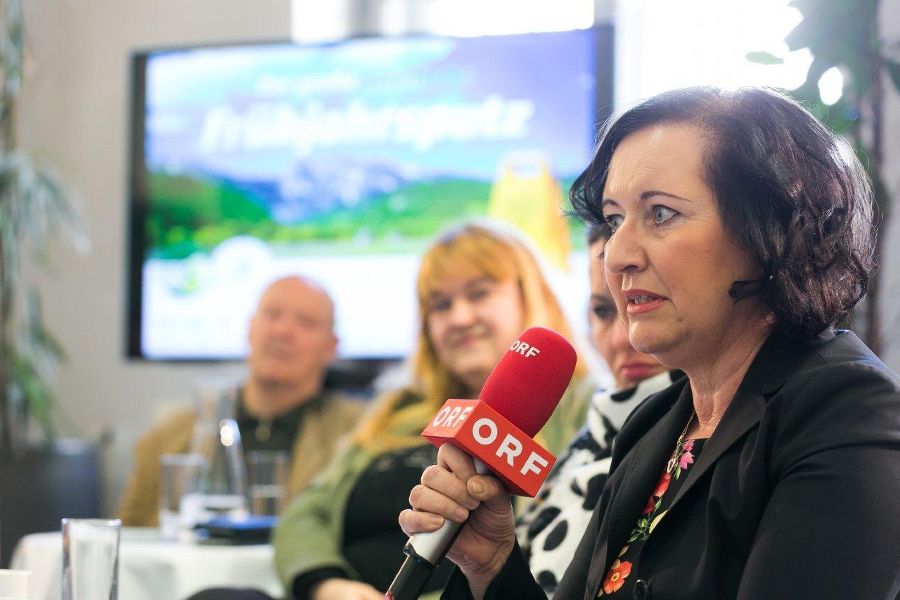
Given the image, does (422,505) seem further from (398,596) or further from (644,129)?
(644,129)

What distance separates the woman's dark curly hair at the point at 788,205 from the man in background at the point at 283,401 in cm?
281

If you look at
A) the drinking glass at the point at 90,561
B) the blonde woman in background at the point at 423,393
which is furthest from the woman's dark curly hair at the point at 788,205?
the blonde woman in background at the point at 423,393

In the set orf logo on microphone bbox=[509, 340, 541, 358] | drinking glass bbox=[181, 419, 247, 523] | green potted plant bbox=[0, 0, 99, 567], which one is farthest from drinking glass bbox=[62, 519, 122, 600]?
green potted plant bbox=[0, 0, 99, 567]

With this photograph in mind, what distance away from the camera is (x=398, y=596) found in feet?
3.96

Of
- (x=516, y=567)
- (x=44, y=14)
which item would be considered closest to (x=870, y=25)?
(x=516, y=567)

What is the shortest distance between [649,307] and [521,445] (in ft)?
0.71

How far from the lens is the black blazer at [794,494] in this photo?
107 centimetres

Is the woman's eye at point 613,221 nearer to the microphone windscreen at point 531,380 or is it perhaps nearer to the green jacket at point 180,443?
the microphone windscreen at point 531,380

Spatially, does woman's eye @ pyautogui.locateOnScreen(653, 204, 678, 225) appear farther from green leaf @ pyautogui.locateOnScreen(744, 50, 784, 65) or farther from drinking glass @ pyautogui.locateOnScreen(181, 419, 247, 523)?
drinking glass @ pyautogui.locateOnScreen(181, 419, 247, 523)

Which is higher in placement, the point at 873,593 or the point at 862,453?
the point at 862,453

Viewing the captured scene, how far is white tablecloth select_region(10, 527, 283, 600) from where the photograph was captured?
2.98m

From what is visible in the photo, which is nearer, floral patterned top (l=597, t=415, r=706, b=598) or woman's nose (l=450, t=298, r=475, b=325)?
floral patterned top (l=597, t=415, r=706, b=598)

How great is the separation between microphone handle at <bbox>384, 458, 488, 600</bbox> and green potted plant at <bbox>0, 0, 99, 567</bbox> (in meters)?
3.81

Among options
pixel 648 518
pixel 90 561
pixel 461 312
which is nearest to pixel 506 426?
pixel 648 518
